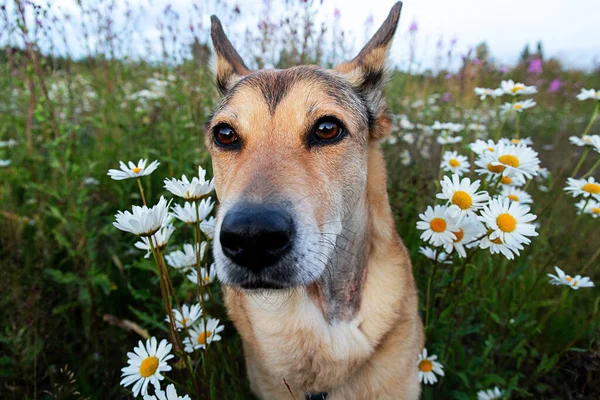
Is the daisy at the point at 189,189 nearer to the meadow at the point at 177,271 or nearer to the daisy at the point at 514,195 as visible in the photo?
the meadow at the point at 177,271

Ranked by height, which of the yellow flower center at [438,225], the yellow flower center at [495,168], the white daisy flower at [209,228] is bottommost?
the white daisy flower at [209,228]

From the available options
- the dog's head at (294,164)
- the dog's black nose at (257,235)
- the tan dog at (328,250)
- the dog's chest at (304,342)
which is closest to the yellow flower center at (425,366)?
the tan dog at (328,250)

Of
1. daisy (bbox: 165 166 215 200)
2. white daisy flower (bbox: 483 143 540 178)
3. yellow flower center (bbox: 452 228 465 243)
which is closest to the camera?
daisy (bbox: 165 166 215 200)

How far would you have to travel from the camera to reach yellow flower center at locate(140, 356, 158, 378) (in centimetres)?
174

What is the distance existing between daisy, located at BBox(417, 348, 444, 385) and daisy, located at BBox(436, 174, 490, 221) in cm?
107

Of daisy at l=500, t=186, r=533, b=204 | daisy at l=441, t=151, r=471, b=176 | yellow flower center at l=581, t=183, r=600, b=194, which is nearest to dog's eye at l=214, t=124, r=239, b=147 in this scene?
daisy at l=441, t=151, r=471, b=176

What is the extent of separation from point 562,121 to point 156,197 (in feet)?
38.3

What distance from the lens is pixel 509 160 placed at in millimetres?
2148

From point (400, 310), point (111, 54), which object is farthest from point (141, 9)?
point (400, 310)

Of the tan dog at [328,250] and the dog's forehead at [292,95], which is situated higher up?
the dog's forehead at [292,95]

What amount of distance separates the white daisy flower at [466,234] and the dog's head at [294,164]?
1.92 feet

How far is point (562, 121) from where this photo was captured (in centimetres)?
1034

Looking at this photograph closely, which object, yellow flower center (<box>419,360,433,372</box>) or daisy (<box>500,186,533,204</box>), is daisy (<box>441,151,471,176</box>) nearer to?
daisy (<box>500,186,533,204</box>)

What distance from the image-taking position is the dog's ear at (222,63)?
289 cm
